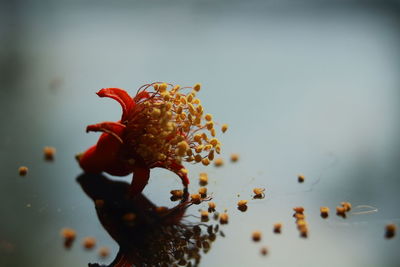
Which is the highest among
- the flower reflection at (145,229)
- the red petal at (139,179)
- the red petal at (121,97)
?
the red petal at (121,97)

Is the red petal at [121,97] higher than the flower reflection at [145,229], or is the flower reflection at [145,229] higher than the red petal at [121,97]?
the red petal at [121,97]

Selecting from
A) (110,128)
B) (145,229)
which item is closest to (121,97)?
(110,128)

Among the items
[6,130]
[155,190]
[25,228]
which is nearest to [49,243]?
[25,228]

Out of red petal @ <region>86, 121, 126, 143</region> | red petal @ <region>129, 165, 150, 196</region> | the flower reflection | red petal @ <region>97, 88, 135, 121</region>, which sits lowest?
the flower reflection

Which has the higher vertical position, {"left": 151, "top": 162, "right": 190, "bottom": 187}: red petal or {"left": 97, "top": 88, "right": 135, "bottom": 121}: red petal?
{"left": 97, "top": 88, "right": 135, "bottom": 121}: red petal

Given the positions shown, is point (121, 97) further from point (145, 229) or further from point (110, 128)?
point (145, 229)
